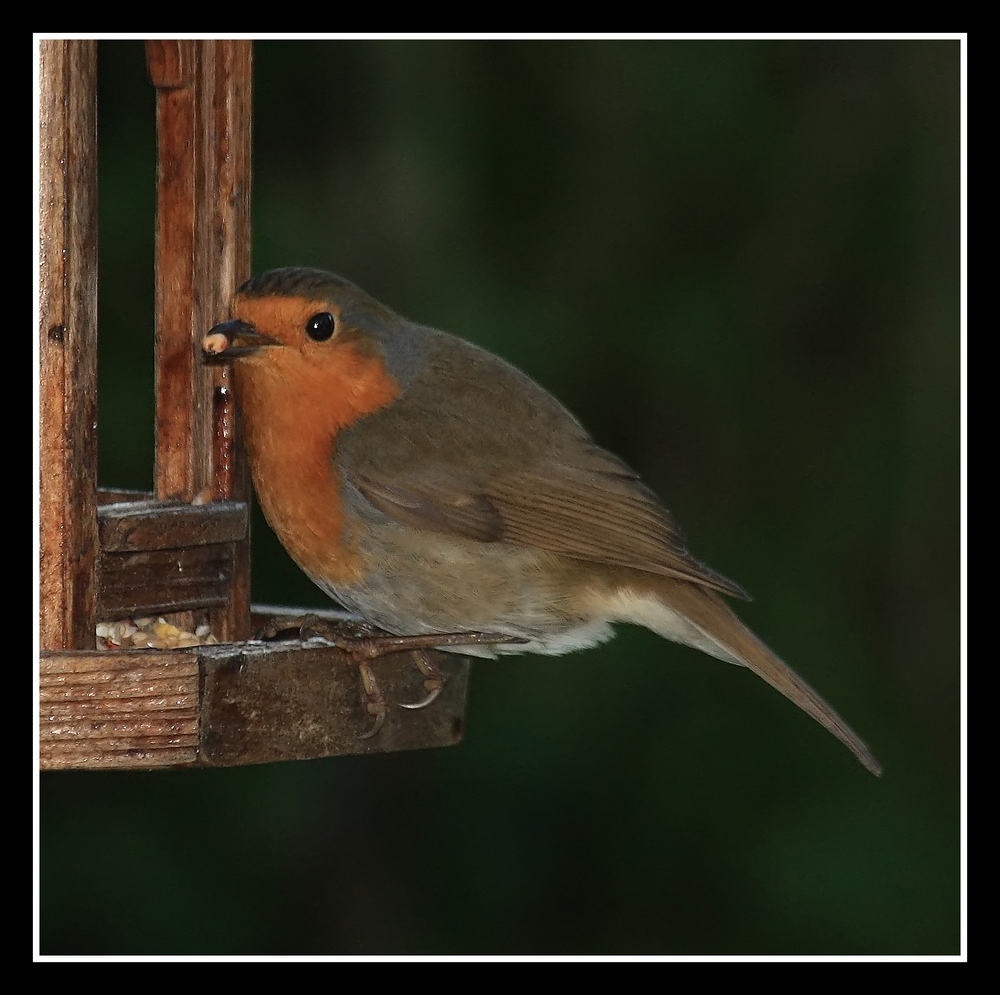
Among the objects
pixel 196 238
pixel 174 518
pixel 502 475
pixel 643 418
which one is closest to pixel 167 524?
pixel 174 518

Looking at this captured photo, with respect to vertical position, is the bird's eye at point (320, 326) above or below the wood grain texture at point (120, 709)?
above

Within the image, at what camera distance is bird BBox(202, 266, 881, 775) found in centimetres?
380

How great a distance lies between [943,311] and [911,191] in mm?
443

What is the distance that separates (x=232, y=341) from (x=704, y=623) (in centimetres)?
137

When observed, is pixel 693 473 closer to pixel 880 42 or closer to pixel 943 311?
pixel 943 311

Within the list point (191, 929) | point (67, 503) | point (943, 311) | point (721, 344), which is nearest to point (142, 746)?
point (67, 503)

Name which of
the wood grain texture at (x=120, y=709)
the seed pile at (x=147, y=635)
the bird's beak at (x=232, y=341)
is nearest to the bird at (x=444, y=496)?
the bird's beak at (x=232, y=341)

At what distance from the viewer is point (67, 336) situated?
133 inches

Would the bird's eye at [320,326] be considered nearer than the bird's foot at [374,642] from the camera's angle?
No

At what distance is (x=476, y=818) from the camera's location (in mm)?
5594

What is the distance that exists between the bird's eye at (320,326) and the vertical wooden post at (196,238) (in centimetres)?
20

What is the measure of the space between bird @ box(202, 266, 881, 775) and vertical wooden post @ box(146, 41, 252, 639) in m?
0.09

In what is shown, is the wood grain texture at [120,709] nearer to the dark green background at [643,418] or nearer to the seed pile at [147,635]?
the seed pile at [147,635]

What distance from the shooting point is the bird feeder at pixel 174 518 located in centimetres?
313
